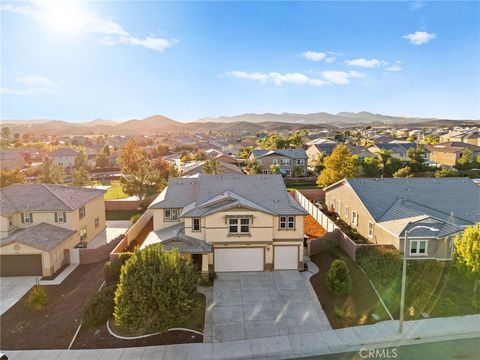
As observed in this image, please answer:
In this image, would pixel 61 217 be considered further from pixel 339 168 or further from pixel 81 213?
pixel 339 168

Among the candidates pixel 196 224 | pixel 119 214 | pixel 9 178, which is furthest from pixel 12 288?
pixel 9 178

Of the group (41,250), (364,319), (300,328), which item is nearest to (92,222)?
(41,250)

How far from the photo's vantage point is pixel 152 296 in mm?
17281

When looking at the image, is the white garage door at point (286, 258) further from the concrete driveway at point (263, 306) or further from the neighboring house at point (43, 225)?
the neighboring house at point (43, 225)

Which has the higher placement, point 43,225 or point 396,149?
point 396,149

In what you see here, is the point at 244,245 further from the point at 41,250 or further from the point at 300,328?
the point at 41,250

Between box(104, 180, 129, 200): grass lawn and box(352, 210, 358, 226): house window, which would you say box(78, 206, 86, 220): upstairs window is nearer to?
box(104, 180, 129, 200): grass lawn

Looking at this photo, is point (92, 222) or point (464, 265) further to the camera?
point (92, 222)

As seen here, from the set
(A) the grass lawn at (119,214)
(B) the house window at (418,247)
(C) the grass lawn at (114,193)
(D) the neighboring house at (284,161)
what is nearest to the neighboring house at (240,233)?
(B) the house window at (418,247)

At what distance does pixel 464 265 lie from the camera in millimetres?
21594

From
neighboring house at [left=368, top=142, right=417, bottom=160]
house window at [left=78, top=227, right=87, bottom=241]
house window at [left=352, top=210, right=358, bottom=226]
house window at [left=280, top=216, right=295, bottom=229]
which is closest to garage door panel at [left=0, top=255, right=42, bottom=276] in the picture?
house window at [left=78, top=227, right=87, bottom=241]

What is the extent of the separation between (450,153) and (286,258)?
246 feet

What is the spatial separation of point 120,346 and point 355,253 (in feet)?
60.5

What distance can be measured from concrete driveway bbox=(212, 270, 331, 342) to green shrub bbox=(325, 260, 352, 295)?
5.16 ft
